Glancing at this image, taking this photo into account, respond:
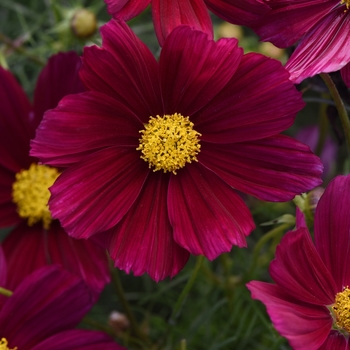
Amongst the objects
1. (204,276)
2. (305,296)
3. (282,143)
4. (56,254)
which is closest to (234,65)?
(282,143)

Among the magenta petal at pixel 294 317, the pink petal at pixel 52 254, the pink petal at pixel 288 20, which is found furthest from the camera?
the pink petal at pixel 52 254

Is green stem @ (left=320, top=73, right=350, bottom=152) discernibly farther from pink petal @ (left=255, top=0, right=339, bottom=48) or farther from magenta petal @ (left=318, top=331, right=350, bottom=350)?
magenta petal @ (left=318, top=331, right=350, bottom=350)

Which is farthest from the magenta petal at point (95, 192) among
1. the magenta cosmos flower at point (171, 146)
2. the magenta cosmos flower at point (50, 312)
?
the magenta cosmos flower at point (50, 312)

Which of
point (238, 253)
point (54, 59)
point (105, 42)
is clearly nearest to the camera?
point (105, 42)

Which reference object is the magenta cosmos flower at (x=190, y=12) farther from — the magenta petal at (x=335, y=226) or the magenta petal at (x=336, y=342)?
the magenta petal at (x=336, y=342)

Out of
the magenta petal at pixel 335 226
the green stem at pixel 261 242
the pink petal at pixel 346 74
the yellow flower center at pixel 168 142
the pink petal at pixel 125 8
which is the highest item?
the pink petal at pixel 125 8

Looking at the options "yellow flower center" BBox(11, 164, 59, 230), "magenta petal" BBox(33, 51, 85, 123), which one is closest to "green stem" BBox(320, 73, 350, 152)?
"magenta petal" BBox(33, 51, 85, 123)

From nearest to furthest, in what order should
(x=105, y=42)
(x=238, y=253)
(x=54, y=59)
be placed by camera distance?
1. (x=105, y=42)
2. (x=54, y=59)
3. (x=238, y=253)

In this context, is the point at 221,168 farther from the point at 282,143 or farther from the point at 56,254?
the point at 56,254
